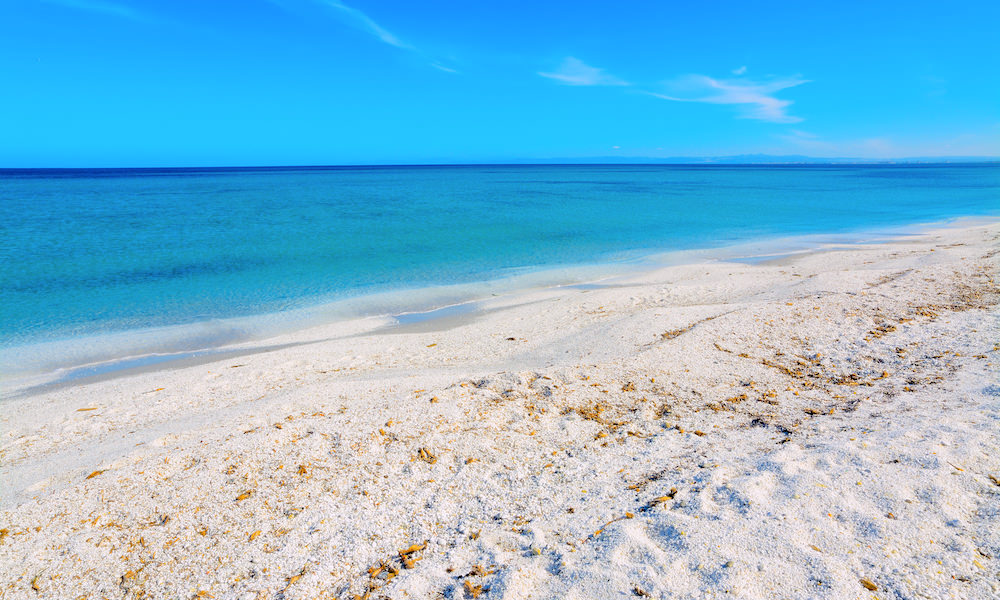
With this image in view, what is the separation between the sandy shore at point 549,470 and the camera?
321 centimetres

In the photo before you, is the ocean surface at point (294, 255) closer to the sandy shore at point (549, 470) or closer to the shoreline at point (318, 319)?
the shoreline at point (318, 319)

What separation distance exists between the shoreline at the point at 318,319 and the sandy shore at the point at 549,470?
3.50 feet

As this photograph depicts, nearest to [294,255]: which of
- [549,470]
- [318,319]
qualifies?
[318,319]

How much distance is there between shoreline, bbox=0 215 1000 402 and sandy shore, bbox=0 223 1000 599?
3.50 feet

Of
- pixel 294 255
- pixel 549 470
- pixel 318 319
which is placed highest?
pixel 549 470

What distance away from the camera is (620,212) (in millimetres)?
36062

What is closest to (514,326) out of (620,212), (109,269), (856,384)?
(856,384)

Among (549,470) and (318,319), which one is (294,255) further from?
(549,470)

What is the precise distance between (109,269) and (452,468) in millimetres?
18494

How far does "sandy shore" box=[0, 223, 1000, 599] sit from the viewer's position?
3207mm

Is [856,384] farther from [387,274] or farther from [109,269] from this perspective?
[109,269]

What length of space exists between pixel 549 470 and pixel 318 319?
893cm

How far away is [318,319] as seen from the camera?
12.2 metres

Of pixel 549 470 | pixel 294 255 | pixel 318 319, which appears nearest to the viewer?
pixel 549 470
